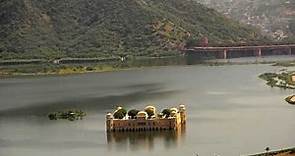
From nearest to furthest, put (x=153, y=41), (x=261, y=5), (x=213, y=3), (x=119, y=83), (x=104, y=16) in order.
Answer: (x=119, y=83) → (x=153, y=41) → (x=104, y=16) → (x=261, y=5) → (x=213, y=3)

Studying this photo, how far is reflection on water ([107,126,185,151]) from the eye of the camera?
3609 cm

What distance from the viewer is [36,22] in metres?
98.2

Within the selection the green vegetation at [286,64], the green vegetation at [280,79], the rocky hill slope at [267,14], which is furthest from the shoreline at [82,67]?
the rocky hill slope at [267,14]

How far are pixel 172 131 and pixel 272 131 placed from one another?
4557 mm

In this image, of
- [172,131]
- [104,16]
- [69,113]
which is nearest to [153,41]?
[104,16]

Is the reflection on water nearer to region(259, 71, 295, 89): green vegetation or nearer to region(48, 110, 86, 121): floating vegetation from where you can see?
region(48, 110, 86, 121): floating vegetation

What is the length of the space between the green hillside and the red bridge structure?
2.88 metres

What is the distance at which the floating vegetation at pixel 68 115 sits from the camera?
146 feet

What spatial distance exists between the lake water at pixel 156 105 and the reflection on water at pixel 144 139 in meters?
0.04

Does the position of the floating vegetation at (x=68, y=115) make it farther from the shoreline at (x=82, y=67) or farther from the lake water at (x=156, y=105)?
the shoreline at (x=82, y=67)

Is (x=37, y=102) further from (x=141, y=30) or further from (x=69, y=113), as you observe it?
(x=141, y=30)

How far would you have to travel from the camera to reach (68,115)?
45.2 m

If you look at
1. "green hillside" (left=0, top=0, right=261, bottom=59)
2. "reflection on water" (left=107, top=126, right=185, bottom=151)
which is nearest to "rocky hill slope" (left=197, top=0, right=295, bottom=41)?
"green hillside" (left=0, top=0, right=261, bottom=59)

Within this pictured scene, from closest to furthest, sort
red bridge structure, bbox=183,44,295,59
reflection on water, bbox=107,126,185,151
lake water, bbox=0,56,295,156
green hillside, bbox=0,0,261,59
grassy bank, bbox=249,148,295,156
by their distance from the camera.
Result: grassy bank, bbox=249,148,295,156
lake water, bbox=0,56,295,156
reflection on water, bbox=107,126,185,151
red bridge structure, bbox=183,44,295,59
green hillside, bbox=0,0,261,59
